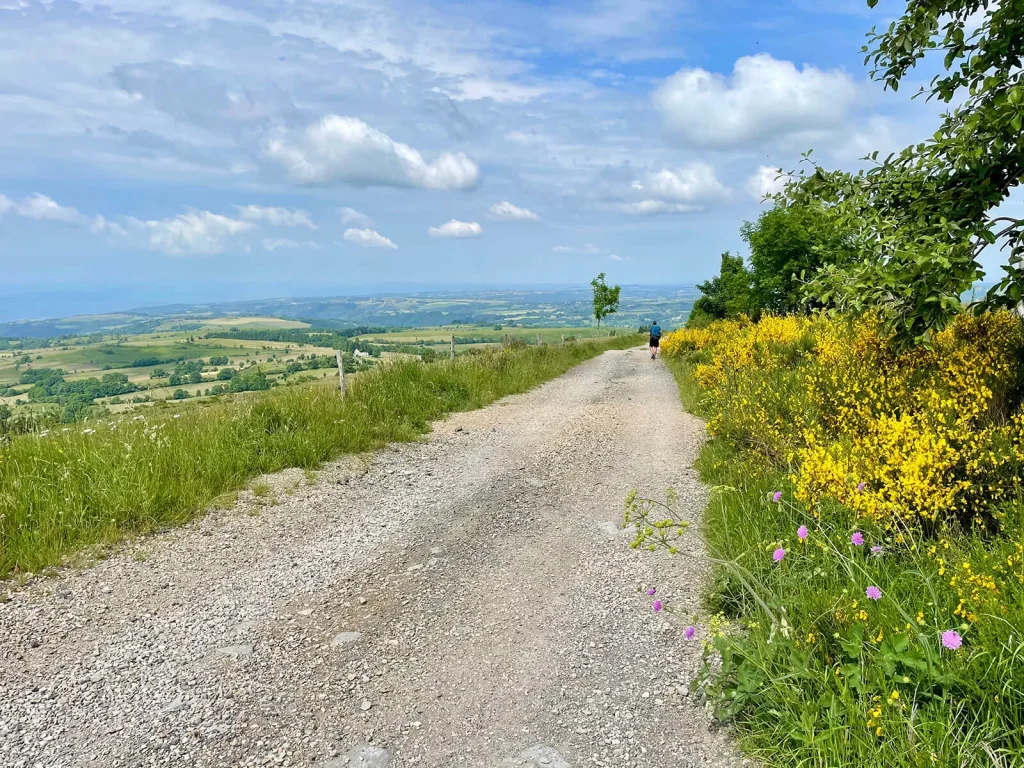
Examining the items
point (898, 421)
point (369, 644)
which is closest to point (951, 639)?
point (898, 421)

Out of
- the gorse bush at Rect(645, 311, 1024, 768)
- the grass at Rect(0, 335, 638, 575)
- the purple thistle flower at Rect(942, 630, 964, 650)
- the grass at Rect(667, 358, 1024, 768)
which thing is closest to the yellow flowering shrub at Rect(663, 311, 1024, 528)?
the gorse bush at Rect(645, 311, 1024, 768)

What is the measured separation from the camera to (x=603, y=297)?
2343 inches

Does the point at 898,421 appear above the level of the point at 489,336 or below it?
above

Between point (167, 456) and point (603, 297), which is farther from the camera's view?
point (603, 297)

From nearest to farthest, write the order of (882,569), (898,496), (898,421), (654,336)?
(882,569) < (898,496) < (898,421) < (654,336)

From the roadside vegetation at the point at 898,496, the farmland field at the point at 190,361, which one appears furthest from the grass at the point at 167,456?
the roadside vegetation at the point at 898,496

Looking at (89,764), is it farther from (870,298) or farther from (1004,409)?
(1004,409)

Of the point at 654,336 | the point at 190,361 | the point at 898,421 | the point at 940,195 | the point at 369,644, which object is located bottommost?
the point at 190,361

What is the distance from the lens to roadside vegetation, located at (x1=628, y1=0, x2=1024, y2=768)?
2.50m

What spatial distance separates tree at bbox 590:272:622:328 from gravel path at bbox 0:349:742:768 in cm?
5300

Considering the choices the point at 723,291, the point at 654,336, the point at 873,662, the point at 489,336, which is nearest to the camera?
the point at 873,662

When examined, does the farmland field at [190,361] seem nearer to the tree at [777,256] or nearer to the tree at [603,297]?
the tree at [603,297]

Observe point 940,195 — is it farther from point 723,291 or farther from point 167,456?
point 723,291

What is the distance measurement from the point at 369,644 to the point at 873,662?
323cm
